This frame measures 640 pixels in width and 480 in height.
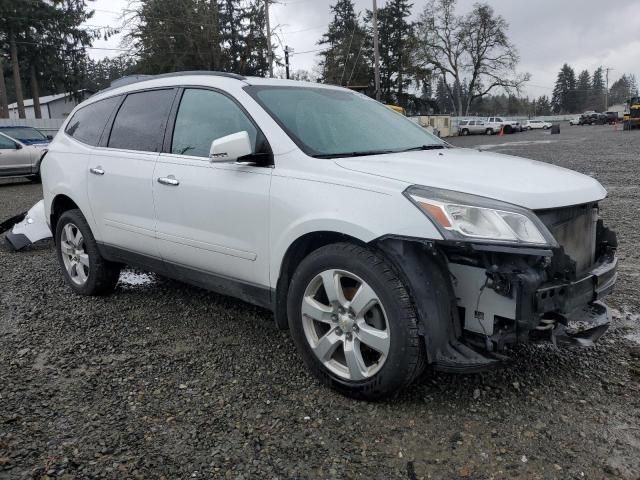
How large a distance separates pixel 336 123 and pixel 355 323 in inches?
57.3

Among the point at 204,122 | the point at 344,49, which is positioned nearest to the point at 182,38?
the point at 344,49

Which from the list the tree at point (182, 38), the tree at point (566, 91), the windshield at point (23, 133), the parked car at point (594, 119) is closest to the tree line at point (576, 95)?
the tree at point (566, 91)

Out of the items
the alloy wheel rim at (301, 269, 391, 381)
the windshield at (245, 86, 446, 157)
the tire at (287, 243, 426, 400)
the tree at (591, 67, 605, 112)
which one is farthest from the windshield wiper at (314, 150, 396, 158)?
the tree at (591, 67, 605, 112)

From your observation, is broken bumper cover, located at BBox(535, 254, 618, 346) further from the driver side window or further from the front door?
the driver side window

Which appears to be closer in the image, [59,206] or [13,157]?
[59,206]

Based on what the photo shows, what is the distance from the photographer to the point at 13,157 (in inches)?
560

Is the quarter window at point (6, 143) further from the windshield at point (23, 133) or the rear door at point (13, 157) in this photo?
the windshield at point (23, 133)

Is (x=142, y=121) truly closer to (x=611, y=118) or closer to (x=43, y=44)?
(x=43, y=44)

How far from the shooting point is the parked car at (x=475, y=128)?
53.0 meters

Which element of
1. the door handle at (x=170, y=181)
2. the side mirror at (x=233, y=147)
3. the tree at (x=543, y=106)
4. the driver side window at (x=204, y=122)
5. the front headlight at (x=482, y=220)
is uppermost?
the tree at (x=543, y=106)

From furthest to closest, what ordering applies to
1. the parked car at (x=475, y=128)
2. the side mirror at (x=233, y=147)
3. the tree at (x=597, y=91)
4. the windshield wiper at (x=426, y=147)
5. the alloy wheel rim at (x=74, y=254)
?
1. the tree at (x=597, y=91)
2. the parked car at (x=475, y=128)
3. the alloy wheel rim at (x=74, y=254)
4. the windshield wiper at (x=426, y=147)
5. the side mirror at (x=233, y=147)

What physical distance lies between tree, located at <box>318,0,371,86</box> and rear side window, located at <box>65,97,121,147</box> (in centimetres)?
4441

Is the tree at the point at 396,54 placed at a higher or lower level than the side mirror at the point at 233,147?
higher

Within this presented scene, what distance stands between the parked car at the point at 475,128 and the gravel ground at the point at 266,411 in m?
52.1
